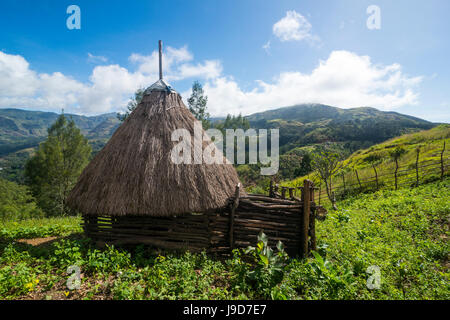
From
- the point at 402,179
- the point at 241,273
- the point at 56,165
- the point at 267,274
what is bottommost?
the point at 241,273

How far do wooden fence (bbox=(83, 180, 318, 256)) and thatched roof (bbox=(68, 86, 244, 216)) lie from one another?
1.48ft

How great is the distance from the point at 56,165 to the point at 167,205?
17683mm

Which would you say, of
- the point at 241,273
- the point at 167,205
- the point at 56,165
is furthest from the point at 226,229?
the point at 56,165

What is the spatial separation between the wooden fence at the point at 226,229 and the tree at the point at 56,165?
50.9 ft

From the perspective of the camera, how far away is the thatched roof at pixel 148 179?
4816mm

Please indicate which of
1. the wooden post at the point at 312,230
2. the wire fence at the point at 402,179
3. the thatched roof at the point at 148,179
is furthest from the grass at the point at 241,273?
the wire fence at the point at 402,179

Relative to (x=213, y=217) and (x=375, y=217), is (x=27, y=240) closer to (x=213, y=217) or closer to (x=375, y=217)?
(x=213, y=217)

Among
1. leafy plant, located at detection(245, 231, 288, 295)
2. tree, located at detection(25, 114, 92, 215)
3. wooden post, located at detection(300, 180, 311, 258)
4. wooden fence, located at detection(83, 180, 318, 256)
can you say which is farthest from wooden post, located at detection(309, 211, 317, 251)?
tree, located at detection(25, 114, 92, 215)

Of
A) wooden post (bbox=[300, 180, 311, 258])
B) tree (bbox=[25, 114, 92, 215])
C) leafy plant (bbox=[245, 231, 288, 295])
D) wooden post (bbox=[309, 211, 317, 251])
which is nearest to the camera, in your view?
leafy plant (bbox=[245, 231, 288, 295])

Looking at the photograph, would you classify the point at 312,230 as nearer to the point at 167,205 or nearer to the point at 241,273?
the point at 241,273

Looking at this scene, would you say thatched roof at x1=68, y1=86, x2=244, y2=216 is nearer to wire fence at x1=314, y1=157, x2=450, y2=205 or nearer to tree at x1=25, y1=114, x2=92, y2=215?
wire fence at x1=314, y1=157, x2=450, y2=205

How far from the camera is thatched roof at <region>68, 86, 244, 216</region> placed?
4816 millimetres

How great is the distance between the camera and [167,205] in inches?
189
